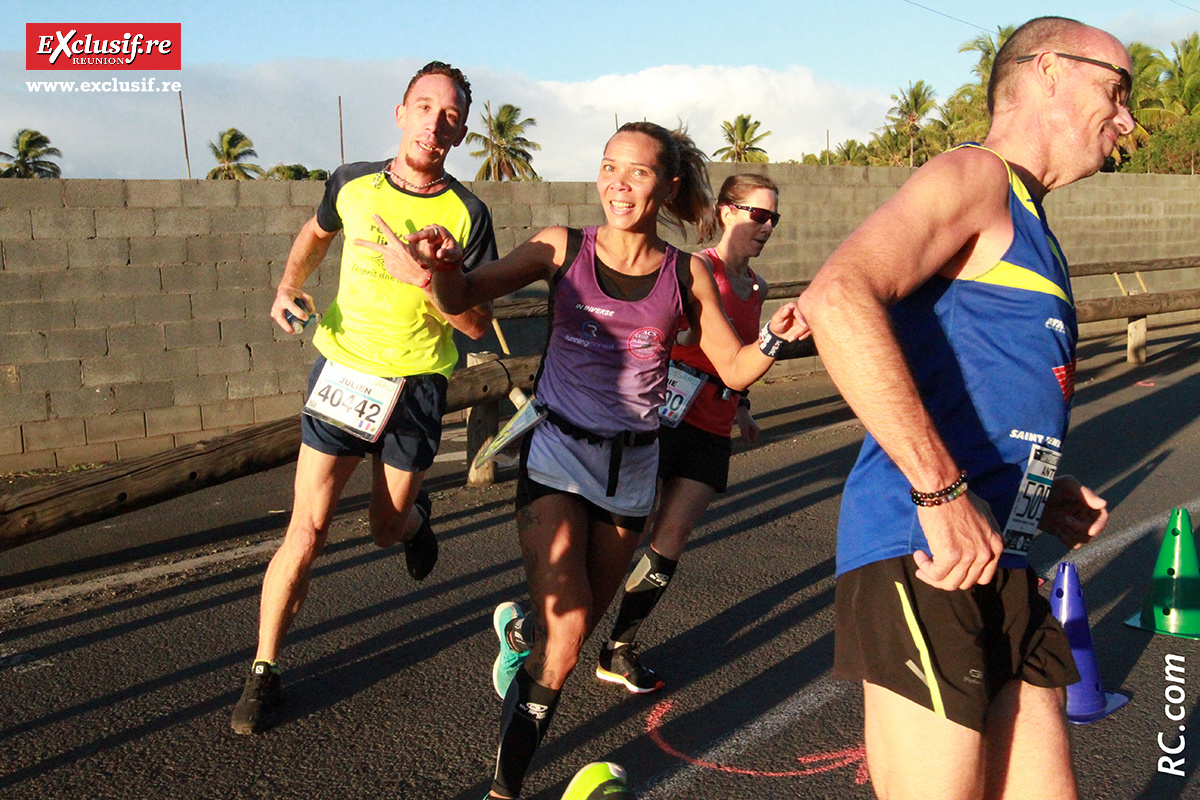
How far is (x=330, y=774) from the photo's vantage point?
3.22 metres

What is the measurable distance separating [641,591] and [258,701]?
1.43 metres

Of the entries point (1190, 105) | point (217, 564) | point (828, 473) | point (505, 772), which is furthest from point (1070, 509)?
point (1190, 105)

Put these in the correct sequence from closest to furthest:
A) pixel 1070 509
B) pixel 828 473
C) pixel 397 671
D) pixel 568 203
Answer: pixel 1070 509 < pixel 397 671 < pixel 828 473 < pixel 568 203

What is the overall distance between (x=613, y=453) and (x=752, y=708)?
47.8 inches

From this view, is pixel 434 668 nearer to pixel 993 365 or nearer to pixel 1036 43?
pixel 993 365

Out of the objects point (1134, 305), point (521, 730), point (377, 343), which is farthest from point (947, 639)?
point (1134, 305)

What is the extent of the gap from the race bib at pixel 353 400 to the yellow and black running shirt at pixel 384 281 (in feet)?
0.15

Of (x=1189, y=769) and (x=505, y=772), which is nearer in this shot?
(x=505, y=772)

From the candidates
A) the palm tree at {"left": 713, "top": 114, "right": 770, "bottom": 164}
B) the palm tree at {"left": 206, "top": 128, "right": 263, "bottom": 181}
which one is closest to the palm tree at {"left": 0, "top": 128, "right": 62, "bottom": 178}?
the palm tree at {"left": 206, "top": 128, "right": 263, "bottom": 181}

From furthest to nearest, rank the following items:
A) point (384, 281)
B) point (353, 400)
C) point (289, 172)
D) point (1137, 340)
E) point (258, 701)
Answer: point (289, 172) → point (1137, 340) → point (384, 281) → point (353, 400) → point (258, 701)

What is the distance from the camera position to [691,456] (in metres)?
4.11

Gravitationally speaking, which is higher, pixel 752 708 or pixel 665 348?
pixel 665 348

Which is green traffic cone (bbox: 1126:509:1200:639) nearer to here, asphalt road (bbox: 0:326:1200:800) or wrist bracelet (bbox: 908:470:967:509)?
asphalt road (bbox: 0:326:1200:800)

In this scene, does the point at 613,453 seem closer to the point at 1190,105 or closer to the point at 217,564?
the point at 217,564
